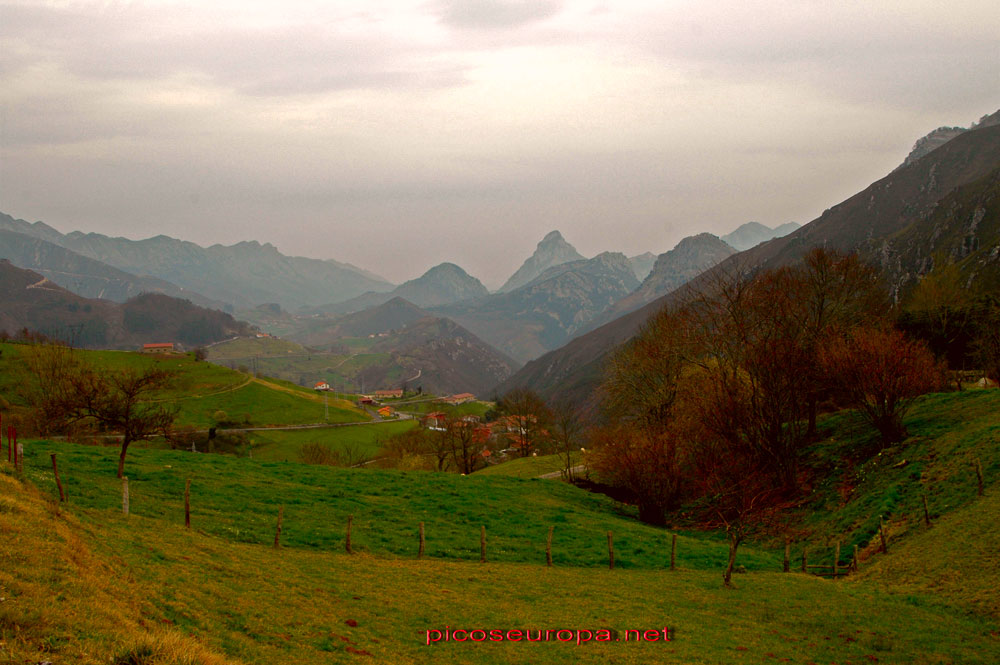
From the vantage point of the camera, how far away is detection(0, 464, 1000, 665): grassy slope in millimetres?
10461

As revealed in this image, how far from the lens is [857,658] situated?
1770 centimetres

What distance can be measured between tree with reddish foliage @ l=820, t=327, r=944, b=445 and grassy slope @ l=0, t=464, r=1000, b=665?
19912 mm

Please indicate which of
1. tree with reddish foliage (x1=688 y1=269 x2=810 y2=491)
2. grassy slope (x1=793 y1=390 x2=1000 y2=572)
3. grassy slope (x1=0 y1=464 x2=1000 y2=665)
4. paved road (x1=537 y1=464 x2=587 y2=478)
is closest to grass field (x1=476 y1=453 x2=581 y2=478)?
paved road (x1=537 y1=464 x2=587 y2=478)

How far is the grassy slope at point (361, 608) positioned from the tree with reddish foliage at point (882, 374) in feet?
65.3

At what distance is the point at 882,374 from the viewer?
40438 millimetres

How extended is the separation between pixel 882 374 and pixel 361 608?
39129 mm

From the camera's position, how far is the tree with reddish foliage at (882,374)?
1588 inches

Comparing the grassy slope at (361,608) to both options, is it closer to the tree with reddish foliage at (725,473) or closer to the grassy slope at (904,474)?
the grassy slope at (904,474)

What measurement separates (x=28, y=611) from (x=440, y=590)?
13.1m

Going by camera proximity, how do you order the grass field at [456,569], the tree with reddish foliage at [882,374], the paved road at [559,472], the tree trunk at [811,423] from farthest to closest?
the paved road at [559,472], the tree trunk at [811,423], the tree with reddish foliage at [882,374], the grass field at [456,569]

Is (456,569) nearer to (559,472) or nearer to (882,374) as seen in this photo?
(882,374)

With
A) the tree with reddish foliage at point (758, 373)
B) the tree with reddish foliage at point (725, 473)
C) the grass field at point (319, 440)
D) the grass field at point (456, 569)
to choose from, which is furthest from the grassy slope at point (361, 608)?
the grass field at point (319, 440)

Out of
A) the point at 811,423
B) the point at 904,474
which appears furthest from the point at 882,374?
the point at 811,423

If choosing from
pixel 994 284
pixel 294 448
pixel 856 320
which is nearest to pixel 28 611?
pixel 856 320
